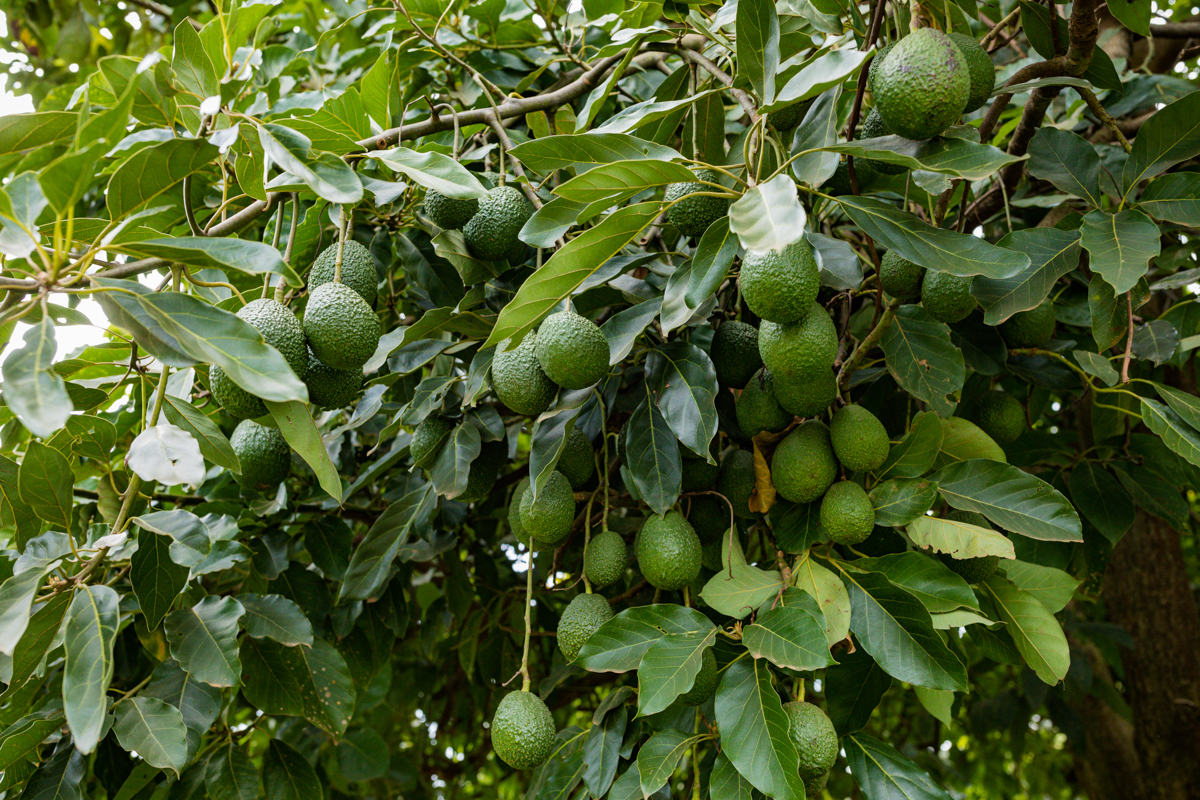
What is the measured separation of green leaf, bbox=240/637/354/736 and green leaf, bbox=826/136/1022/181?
124 centimetres

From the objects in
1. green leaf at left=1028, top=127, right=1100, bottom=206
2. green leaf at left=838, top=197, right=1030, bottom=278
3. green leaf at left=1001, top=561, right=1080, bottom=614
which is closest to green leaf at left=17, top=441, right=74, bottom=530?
green leaf at left=838, top=197, right=1030, bottom=278

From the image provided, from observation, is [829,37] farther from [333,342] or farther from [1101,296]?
[333,342]

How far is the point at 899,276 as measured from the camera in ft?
4.25

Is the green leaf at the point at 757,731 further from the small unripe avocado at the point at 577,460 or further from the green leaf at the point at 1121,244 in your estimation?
the green leaf at the point at 1121,244

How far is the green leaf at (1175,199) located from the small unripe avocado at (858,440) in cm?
61

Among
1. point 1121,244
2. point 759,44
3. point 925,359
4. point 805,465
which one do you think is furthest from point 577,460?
point 1121,244

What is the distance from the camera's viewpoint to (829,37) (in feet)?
4.08

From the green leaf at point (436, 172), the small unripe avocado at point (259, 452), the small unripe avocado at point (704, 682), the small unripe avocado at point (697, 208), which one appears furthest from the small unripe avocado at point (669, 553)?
the small unripe avocado at point (259, 452)

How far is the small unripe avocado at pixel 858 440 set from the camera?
1.20 metres

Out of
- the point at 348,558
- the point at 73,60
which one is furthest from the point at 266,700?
the point at 73,60

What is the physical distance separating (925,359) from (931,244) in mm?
279

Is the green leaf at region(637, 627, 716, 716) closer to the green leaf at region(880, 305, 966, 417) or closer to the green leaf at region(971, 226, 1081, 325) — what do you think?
the green leaf at region(880, 305, 966, 417)

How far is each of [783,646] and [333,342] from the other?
72 centimetres

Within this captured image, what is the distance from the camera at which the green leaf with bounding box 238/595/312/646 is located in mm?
1418
